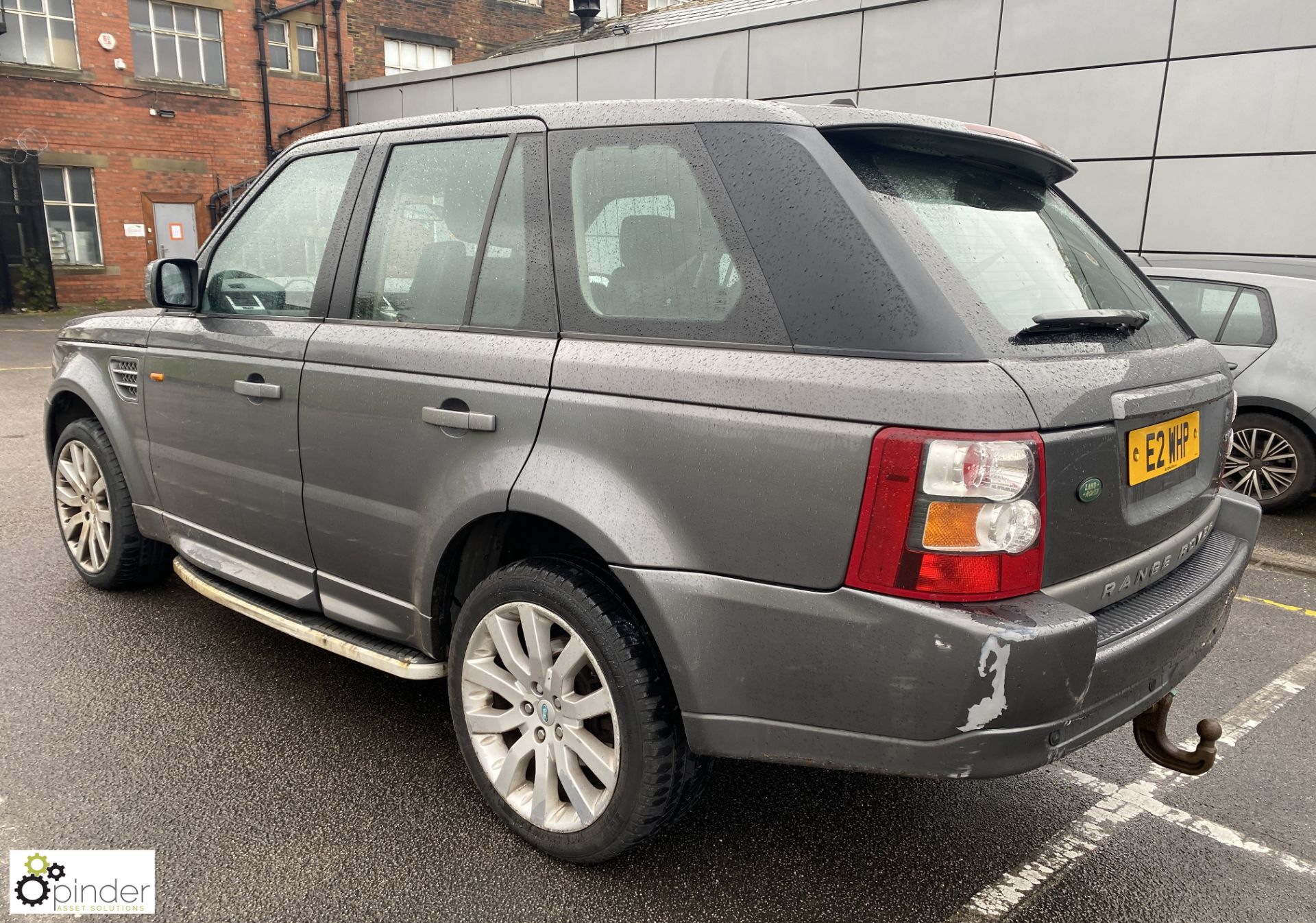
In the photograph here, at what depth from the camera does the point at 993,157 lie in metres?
2.46

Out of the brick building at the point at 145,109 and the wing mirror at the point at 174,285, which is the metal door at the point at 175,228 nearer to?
the brick building at the point at 145,109

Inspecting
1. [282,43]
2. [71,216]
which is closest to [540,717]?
[71,216]

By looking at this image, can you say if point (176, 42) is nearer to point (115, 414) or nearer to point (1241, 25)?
point (1241, 25)

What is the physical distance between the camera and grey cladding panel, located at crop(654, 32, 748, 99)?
1305 centimetres

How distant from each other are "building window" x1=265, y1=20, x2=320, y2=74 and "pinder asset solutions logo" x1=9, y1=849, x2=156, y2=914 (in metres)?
23.5

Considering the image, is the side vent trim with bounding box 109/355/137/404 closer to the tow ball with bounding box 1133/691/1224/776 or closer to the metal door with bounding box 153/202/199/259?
the tow ball with bounding box 1133/691/1224/776

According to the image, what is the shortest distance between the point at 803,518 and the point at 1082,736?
30.7 inches

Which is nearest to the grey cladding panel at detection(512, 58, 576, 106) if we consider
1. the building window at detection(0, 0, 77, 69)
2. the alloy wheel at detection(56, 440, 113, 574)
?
the building window at detection(0, 0, 77, 69)

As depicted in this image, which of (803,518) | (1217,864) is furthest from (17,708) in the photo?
(1217,864)

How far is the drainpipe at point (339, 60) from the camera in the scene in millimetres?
22453

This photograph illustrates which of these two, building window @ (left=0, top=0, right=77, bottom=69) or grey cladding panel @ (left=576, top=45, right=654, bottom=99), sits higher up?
building window @ (left=0, top=0, right=77, bottom=69)

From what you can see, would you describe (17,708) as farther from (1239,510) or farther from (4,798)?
(1239,510)

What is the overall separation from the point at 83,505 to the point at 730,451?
3.58 metres

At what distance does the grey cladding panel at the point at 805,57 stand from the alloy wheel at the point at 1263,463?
7552 mm
